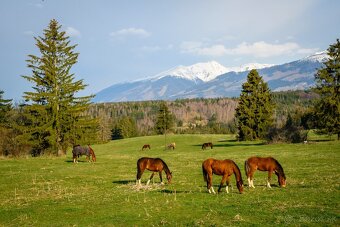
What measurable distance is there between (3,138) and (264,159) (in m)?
39.7

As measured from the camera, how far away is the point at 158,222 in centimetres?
1325

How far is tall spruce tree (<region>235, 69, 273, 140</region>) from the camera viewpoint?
72.8 metres

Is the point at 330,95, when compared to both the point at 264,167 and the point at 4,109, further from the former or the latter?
the point at 4,109

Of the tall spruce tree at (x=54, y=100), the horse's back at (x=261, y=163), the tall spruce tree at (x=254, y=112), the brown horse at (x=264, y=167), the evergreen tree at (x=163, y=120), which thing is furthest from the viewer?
the evergreen tree at (x=163, y=120)

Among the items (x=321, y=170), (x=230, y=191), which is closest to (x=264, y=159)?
(x=230, y=191)

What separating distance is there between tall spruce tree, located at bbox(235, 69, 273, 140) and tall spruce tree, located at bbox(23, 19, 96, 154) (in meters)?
36.0

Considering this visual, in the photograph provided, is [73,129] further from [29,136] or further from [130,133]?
[130,133]

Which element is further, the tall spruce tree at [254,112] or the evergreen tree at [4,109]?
the tall spruce tree at [254,112]

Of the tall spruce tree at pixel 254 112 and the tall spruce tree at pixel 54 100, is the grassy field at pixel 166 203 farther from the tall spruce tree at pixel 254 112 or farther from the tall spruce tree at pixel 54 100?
the tall spruce tree at pixel 254 112

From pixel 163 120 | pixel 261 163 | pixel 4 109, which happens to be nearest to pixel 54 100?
pixel 4 109

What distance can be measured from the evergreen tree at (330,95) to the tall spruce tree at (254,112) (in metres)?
15.7

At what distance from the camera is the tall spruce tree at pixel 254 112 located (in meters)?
72.8

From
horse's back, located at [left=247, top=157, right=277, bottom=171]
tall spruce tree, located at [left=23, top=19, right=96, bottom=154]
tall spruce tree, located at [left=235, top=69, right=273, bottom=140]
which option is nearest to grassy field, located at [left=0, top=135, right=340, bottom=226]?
horse's back, located at [left=247, top=157, right=277, bottom=171]

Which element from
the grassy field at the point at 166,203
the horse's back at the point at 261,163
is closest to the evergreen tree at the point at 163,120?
the grassy field at the point at 166,203
